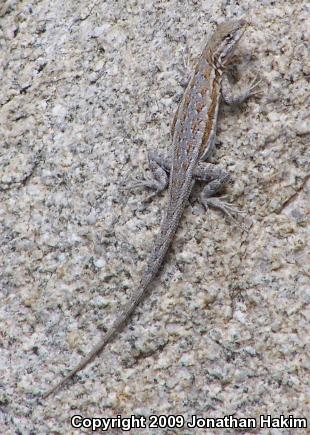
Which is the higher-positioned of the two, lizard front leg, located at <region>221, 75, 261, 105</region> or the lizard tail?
lizard front leg, located at <region>221, 75, 261, 105</region>

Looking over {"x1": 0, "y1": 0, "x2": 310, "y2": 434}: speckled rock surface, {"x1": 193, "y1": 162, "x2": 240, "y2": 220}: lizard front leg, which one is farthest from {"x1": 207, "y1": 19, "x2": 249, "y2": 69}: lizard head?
{"x1": 193, "y1": 162, "x2": 240, "y2": 220}: lizard front leg

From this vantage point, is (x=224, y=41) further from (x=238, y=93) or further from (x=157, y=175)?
(x=157, y=175)

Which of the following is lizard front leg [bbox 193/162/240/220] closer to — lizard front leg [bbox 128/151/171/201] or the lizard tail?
lizard front leg [bbox 128/151/171/201]

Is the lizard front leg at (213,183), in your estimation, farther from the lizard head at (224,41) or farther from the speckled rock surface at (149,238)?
the lizard head at (224,41)

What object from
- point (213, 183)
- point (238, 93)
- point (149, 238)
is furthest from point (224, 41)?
point (149, 238)

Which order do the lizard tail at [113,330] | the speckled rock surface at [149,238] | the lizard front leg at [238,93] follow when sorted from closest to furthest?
the speckled rock surface at [149,238]
the lizard tail at [113,330]
the lizard front leg at [238,93]

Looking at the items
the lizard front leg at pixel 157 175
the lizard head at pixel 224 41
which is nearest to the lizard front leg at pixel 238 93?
the lizard head at pixel 224 41

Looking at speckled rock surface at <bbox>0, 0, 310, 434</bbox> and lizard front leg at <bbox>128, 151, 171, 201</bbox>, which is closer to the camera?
speckled rock surface at <bbox>0, 0, 310, 434</bbox>
